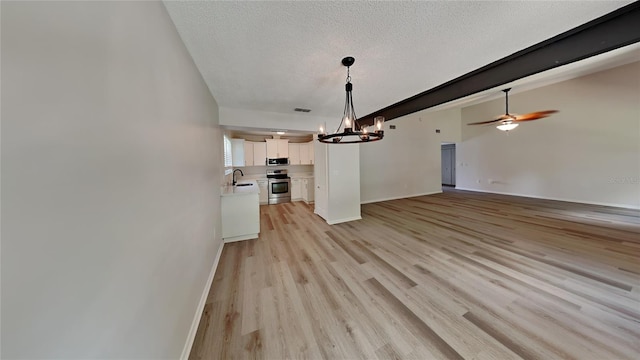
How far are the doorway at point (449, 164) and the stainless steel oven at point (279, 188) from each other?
23.4 feet

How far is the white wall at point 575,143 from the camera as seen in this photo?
4.51 m

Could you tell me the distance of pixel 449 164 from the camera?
9.03 metres

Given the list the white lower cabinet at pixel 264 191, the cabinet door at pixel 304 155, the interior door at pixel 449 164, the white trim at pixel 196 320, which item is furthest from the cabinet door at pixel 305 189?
the interior door at pixel 449 164

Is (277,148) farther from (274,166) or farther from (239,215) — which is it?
(239,215)

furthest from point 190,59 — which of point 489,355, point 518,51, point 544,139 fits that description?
point 544,139

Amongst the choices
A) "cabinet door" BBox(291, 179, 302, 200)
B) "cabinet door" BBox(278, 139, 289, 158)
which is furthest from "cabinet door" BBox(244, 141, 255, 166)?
"cabinet door" BBox(291, 179, 302, 200)

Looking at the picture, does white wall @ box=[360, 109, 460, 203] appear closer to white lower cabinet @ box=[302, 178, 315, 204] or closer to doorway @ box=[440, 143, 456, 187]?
doorway @ box=[440, 143, 456, 187]

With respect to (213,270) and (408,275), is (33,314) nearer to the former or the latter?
(213,270)

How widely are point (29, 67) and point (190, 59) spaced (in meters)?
1.60

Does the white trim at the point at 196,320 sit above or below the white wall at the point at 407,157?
below

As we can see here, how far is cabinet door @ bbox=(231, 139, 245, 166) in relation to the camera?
5.36m

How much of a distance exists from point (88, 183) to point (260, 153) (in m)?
5.44

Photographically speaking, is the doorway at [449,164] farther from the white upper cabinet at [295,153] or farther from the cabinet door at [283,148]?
the cabinet door at [283,148]

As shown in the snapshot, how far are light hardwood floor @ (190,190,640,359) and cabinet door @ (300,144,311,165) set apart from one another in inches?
126
